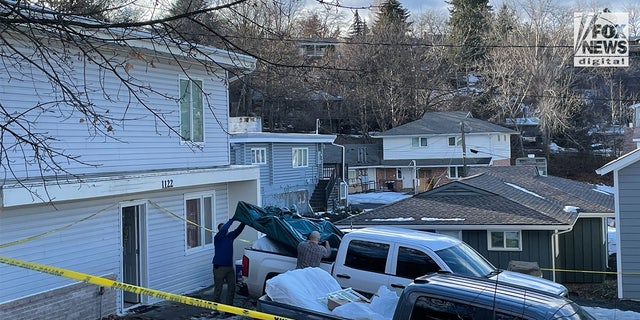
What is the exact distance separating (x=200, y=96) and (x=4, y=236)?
6.33 m

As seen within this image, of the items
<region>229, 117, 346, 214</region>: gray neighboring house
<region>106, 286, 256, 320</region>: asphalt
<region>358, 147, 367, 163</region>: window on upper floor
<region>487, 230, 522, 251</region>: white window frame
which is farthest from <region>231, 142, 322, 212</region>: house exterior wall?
<region>106, 286, 256, 320</region>: asphalt

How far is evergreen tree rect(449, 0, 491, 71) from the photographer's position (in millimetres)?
68875

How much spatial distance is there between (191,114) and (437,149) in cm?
4228

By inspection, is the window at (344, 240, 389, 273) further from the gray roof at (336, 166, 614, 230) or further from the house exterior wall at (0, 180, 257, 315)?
the gray roof at (336, 166, 614, 230)

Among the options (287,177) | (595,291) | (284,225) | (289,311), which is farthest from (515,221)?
(287,177)

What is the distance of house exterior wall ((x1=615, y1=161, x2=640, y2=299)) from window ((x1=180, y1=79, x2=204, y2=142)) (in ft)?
37.5

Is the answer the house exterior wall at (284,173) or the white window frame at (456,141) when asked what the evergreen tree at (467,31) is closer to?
the white window frame at (456,141)

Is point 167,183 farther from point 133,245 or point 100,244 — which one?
point 100,244

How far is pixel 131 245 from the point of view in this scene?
1402cm

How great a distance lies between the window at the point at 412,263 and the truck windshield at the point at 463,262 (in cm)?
26

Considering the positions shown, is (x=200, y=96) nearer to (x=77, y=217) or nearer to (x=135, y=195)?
A: (x=135, y=195)

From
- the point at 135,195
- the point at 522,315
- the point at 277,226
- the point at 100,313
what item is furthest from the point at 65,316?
the point at 522,315

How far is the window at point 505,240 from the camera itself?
832 inches

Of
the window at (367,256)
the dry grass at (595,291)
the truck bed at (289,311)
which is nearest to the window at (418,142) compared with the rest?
the dry grass at (595,291)
